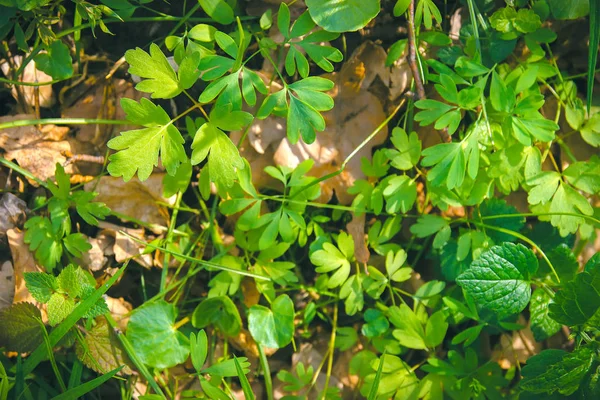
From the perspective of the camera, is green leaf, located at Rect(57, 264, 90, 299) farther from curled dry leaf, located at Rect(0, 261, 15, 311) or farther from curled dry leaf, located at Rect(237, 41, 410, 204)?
curled dry leaf, located at Rect(237, 41, 410, 204)

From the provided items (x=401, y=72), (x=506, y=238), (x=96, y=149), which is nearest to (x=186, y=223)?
(x=96, y=149)

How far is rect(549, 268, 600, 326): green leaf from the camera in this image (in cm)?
135

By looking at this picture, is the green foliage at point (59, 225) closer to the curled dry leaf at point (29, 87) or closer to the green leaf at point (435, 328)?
the curled dry leaf at point (29, 87)

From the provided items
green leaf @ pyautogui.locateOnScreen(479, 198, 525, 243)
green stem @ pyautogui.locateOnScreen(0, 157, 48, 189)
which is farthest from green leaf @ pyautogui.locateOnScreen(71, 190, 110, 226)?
green leaf @ pyautogui.locateOnScreen(479, 198, 525, 243)

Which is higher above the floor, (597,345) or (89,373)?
(597,345)

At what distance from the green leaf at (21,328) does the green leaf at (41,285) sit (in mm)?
105

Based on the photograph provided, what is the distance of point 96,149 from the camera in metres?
1.91

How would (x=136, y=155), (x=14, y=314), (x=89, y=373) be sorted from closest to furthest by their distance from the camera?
(x=136, y=155) → (x=14, y=314) → (x=89, y=373)

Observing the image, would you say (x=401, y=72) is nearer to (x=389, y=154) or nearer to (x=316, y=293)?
(x=389, y=154)

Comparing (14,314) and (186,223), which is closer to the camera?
(14,314)

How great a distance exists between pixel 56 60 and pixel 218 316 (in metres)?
1.02

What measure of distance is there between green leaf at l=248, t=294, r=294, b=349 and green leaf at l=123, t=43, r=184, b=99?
0.75 meters

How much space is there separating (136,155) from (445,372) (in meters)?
1.21

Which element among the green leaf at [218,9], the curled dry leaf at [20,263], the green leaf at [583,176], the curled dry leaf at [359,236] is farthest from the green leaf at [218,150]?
the green leaf at [583,176]
